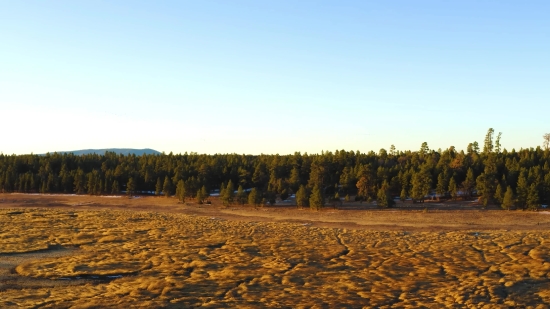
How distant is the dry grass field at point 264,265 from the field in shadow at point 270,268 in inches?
2.5

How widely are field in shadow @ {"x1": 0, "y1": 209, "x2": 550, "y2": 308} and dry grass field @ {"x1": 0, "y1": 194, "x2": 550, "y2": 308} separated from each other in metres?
0.06

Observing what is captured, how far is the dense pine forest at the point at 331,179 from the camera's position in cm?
6406

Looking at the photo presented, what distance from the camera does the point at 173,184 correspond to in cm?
8525

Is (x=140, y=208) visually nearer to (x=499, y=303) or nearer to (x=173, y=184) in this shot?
(x=173, y=184)

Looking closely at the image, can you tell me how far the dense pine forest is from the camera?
6406 centimetres

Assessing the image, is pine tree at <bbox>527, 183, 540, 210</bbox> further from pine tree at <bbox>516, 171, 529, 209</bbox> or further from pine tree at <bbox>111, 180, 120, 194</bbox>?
pine tree at <bbox>111, 180, 120, 194</bbox>

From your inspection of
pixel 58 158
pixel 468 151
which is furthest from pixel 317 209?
pixel 58 158

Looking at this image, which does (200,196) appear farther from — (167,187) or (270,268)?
(270,268)

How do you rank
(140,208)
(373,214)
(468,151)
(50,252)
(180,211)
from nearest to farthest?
(50,252), (373,214), (180,211), (140,208), (468,151)

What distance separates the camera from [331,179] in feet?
277

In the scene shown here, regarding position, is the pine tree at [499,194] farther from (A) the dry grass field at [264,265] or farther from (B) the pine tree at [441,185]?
(A) the dry grass field at [264,265]

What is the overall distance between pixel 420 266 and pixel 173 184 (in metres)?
65.5

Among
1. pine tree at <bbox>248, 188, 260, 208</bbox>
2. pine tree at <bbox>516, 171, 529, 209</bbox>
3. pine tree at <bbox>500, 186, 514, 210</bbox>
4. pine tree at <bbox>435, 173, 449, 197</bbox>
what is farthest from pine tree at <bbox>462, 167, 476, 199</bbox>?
pine tree at <bbox>248, 188, 260, 208</bbox>

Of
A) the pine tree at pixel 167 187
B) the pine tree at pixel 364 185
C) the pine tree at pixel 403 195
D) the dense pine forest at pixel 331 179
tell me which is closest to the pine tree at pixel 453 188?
the dense pine forest at pixel 331 179
